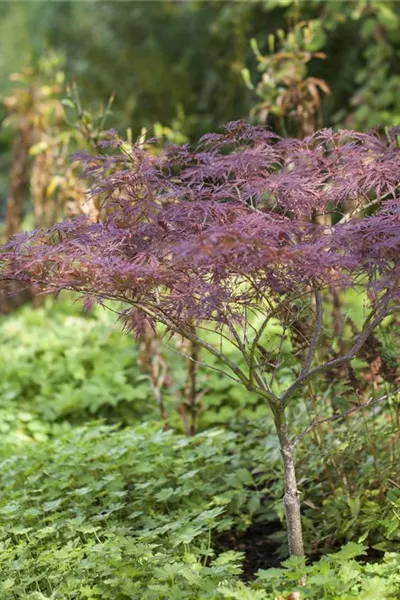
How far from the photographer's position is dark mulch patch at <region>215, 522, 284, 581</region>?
2.94 meters

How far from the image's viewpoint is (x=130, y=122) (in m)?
9.23

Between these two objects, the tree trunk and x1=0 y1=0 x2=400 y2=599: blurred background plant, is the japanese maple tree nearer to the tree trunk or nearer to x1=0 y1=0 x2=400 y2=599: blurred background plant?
the tree trunk

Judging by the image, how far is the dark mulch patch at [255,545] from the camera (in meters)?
2.94

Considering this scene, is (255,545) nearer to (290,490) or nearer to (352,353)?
(290,490)

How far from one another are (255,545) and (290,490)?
0.74m

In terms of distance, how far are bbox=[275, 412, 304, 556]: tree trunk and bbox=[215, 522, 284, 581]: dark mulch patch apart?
1.43 ft

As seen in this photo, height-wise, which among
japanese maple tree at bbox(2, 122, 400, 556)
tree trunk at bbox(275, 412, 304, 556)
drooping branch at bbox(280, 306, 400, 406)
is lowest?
tree trunk at bbox(275, 412, 304, 556)

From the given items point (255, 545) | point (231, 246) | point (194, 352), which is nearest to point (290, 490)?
point (255, 545)

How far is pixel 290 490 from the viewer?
247cm

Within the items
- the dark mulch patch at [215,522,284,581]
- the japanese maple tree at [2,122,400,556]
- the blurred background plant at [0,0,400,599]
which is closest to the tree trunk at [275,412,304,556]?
the japanese maple tree at [2,122,400,556]

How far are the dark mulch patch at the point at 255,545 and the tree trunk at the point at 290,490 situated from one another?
44cm

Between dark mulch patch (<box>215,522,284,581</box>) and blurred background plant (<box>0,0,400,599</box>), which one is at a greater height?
blurred background plant (<box>0,0,400,599</box>)

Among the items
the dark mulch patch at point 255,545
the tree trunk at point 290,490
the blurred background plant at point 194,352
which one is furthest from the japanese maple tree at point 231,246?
the dark mulch patch at point 255,545

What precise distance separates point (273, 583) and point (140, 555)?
1.41 feet
